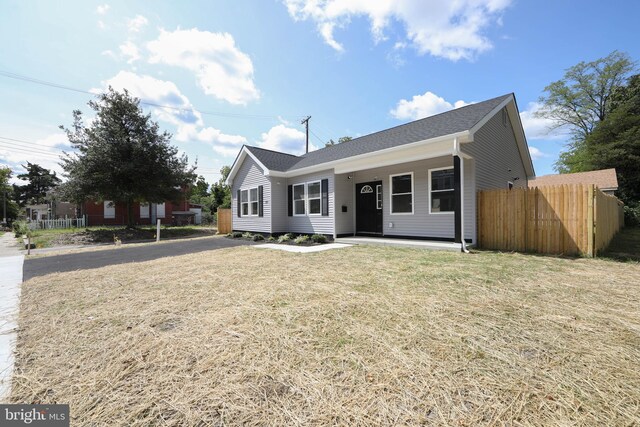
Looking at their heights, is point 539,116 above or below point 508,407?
above

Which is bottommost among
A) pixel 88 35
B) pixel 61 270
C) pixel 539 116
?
pixel 61 270

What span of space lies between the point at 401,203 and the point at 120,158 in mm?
17911

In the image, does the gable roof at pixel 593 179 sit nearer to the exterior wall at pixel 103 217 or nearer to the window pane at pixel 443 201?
the window pane at pixel 443 201

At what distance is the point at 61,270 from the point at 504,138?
14255mm

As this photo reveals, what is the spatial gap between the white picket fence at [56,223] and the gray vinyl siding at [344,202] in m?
25.7

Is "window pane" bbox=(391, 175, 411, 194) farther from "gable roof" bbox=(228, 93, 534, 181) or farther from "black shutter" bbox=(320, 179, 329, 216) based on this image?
"black shutter" bbox=(320, 179, 329, 216)

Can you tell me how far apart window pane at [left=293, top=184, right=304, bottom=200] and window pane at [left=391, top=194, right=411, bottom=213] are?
4166 mm

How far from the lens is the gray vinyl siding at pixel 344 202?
10.4 m

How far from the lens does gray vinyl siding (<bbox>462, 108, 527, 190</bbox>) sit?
26.7ft

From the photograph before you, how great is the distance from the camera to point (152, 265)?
6.30 m

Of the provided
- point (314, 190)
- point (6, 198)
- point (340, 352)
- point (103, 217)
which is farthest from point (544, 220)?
point (6, 198)

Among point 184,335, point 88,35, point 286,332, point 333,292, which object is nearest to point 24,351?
point 184,335

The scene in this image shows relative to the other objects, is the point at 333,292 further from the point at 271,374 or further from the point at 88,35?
the point at 88,35

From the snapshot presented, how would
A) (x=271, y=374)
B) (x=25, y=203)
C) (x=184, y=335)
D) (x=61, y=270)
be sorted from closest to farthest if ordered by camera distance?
(x=271, y=374) < (x=184, y=335) < (x=61, y=270) < (x=25, y=203)
